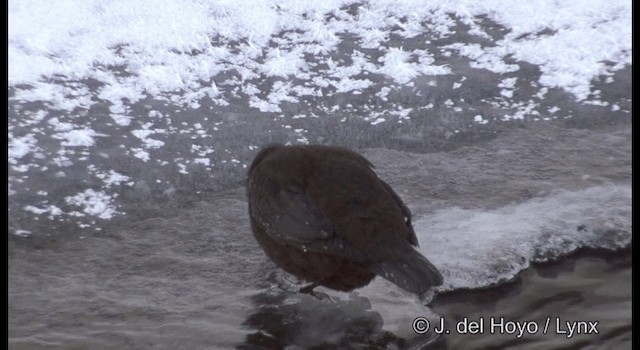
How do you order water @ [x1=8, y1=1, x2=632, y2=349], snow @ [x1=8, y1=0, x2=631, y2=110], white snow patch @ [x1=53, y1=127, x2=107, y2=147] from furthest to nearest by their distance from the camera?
snow @ [x1=8, y1=0, x2=631, y2=110] < white snow patch @ [x1=53, y1=127, x2=107, y2=147] < water @ [x1=8, y1=1, x2=632, y2=349]

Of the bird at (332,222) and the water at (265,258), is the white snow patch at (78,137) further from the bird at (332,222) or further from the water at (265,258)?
the bird at (332,222)

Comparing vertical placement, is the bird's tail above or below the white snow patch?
below

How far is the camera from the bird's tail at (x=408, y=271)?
3.17m

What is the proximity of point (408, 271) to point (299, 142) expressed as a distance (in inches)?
67.7

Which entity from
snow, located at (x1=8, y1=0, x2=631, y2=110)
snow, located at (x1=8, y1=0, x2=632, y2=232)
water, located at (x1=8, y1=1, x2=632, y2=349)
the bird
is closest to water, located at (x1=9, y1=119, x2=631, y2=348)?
water, located at (x1=8, y1=1, x2=632, y2=349)

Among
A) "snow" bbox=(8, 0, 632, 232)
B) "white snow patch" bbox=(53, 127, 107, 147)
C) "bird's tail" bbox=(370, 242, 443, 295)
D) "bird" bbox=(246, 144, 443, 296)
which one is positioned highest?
"snow" bbox=(8, 0, 632, 232)

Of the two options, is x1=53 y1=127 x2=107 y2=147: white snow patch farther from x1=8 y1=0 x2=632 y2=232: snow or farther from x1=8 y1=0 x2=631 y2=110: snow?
x1=8 y1=0 x2=631 y2=110: snow

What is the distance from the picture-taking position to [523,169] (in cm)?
446

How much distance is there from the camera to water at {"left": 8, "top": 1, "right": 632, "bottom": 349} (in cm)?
354

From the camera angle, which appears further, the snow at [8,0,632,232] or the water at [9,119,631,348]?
the snow at [8,0,632,232]

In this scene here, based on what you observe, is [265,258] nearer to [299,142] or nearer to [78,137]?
[299,142]

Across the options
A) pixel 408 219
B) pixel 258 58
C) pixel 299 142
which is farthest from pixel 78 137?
pixel 408 219

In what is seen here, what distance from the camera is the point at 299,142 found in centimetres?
480
